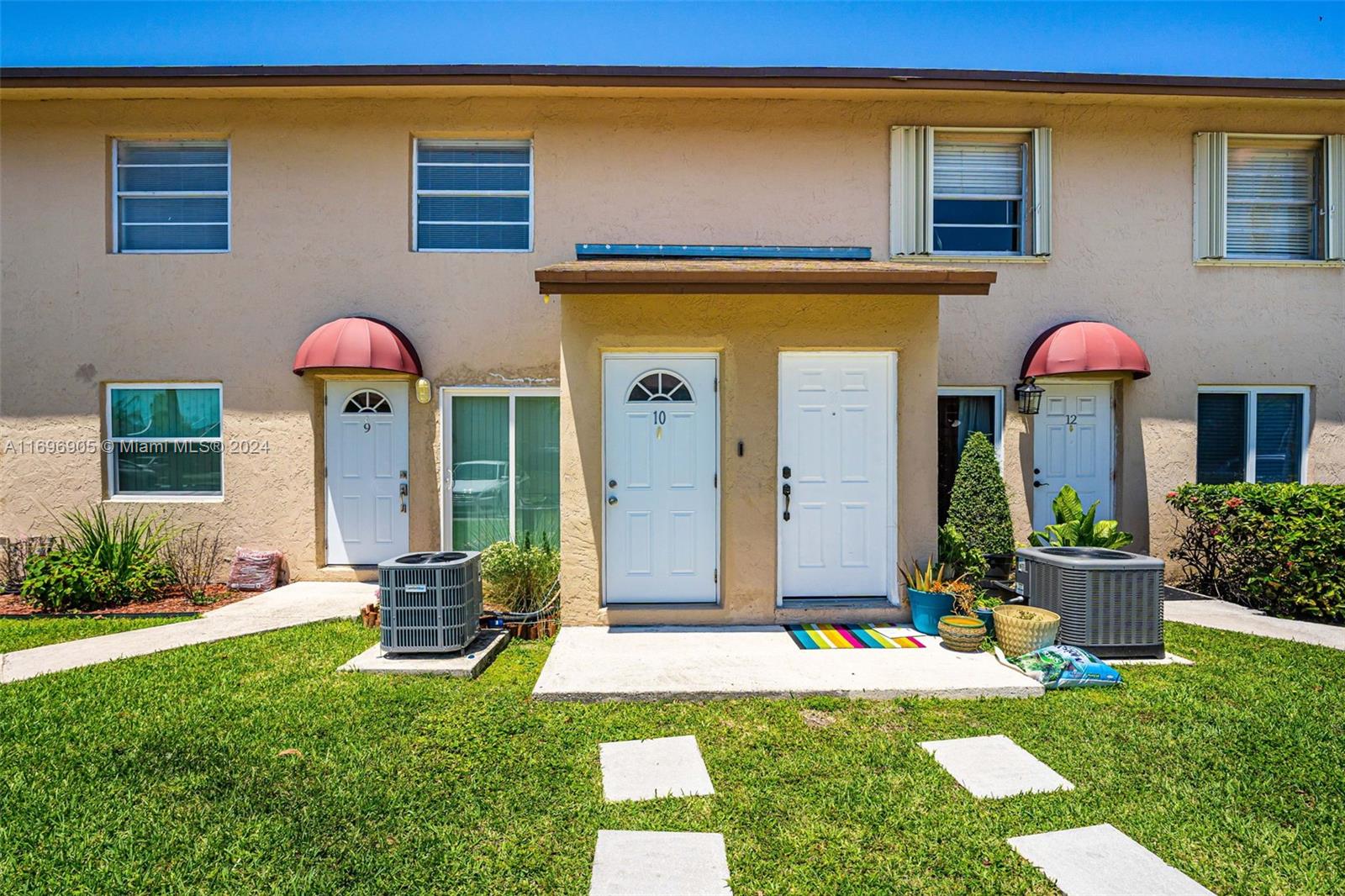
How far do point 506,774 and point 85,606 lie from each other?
22.2 feet

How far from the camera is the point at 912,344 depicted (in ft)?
20.7

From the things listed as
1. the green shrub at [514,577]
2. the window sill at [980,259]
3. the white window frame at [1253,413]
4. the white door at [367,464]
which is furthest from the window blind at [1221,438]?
the white door at [367,464]

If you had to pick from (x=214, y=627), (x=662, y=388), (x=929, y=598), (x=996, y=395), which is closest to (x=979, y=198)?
(x=996, y=395)

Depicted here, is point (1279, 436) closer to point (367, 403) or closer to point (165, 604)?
point (367, 403)

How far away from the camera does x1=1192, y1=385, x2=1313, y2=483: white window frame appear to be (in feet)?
27.8

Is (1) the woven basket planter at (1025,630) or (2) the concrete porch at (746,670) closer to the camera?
(2) the concrete porch at (746,670)

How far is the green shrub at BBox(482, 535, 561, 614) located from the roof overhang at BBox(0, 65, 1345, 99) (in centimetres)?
577

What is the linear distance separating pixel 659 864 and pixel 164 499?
28.5ft

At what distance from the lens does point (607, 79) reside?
26.0 feet

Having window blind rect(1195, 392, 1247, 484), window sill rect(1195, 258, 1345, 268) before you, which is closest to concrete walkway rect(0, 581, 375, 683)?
window blind rect(1195, 392, 1247, 484)

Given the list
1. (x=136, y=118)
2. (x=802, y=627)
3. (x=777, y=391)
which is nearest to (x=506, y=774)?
(x=802, y=627)

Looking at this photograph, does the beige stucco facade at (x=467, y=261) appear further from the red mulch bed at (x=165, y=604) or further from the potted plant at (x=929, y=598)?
the potted plant at (x=929, y=598)

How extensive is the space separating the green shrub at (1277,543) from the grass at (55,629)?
11628 mm

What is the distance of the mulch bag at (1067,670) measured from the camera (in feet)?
15.9
